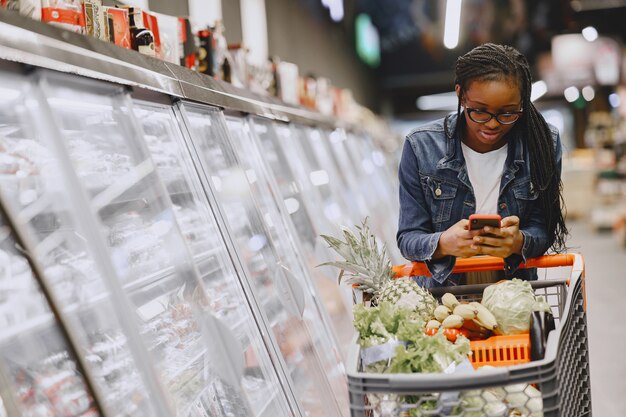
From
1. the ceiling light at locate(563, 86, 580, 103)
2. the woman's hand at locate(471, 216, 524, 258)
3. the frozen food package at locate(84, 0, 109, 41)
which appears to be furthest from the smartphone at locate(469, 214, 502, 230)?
the ceiling light at locate(563, 86, 580, 103)

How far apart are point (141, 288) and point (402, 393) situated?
1.14 metres

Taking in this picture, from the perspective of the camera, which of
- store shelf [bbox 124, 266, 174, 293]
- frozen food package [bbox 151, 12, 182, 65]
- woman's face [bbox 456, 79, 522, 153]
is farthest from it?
frozen food package [bbox 151, 12, 182, 65]

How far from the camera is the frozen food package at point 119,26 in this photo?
2.61 meters

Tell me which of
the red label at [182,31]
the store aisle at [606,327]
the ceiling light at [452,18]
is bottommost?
the store aisle at [606,327]

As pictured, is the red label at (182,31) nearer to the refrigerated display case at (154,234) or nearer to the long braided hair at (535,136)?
the refrigerated display case at (154,234)

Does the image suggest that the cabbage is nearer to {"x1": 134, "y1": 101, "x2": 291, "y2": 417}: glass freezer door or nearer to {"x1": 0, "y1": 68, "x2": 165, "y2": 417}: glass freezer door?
{"x1": 0, "y1": 68, "x2": 165, "y2": 417}: glass freezer door

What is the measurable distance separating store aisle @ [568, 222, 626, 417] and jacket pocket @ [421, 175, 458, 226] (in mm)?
396

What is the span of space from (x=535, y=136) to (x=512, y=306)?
65 cm

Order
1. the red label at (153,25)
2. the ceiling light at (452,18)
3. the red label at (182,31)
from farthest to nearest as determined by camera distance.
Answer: the ceiling light at (452,18) → the red label at (182,31) → the red label at (153,25)

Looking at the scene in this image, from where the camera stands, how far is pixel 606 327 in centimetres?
553

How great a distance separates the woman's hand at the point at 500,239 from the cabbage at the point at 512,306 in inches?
6.1

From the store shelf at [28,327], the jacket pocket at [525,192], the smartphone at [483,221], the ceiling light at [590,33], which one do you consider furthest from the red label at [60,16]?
the ceiling light at [590,33]

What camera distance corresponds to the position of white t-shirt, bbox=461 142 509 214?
225cm

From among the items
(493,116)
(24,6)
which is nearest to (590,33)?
(493,116)
